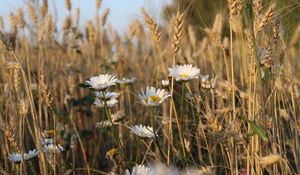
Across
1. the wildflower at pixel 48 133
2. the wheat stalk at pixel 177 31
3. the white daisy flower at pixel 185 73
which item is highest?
the wheat stalk at pixel 177 31

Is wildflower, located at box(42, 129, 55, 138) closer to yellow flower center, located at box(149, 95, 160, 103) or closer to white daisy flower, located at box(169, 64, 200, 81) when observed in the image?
yellow flower center, located at box(149, 95, 160, 103)

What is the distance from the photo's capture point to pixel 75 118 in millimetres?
2264

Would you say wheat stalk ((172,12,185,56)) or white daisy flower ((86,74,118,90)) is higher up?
wheat stalk ((172,12,185,56))

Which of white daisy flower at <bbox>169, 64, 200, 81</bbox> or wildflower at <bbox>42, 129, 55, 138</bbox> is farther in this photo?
wildflower at <bbox>42, 129, 55, 138</bbox>

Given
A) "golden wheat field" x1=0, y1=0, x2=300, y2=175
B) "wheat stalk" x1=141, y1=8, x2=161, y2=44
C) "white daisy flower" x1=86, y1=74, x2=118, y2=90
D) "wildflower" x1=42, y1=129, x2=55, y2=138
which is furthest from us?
"wildflower" x1=42, y1=129, x2=55, y2=138

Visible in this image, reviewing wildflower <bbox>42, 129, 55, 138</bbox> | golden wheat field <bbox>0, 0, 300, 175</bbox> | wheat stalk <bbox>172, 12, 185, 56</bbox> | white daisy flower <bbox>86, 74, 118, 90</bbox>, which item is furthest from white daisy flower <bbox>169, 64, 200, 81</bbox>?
wildflower <bbox>42, 129, 55, 138</bbox>

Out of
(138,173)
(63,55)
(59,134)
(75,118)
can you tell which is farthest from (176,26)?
(63,55)

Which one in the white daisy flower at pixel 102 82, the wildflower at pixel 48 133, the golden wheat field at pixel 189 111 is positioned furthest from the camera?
the wildflower at pixel 48 133

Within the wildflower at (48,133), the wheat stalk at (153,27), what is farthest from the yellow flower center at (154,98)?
the wildflower at (48,133)

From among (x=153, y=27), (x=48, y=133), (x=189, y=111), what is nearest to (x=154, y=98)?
(x=153, y=27)

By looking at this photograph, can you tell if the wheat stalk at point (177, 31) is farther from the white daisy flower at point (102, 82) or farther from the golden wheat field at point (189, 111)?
the white daisy flower at point (102, 82)

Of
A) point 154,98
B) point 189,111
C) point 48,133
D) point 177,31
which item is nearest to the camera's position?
point 177,31

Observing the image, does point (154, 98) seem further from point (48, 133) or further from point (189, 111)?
point (189, 111)

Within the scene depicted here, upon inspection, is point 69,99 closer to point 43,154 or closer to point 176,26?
point 43,154
